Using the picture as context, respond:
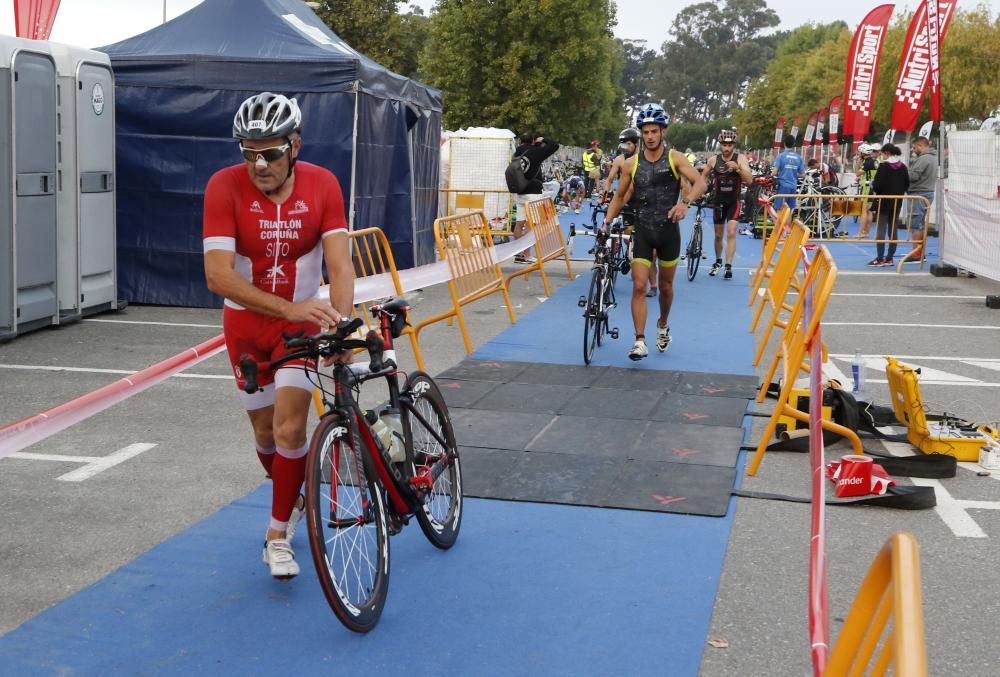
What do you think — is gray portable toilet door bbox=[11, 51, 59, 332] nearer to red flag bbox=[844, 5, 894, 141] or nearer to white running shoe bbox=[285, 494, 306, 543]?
white running shoe bbox=[285, 494, 306, 543]

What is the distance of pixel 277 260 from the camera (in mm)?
4660

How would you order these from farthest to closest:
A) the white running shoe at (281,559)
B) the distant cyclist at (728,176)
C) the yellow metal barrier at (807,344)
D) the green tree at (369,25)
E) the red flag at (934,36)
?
1. the green tree at (369,25)
2. the red flag at (934,36)
3. the distant cyclist at (728,176)
4. the yellow metal barrier at (807,344)
5. the white running shoe at (281,559)

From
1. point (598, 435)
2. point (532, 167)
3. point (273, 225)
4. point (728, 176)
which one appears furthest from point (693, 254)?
point (273, 225)

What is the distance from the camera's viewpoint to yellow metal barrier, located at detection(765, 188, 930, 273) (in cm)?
1983

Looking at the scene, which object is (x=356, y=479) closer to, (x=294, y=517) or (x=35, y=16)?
(x=294, y=517)

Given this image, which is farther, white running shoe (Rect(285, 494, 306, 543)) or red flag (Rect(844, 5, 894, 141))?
red flag (Rect(844, 5, 894, 141))

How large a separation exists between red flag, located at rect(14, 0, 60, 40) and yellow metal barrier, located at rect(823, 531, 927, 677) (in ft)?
57.1

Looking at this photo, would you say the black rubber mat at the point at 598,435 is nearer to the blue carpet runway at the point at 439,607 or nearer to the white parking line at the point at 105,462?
the blue carpet runway at the point at 439,607

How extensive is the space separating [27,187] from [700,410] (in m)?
6.68

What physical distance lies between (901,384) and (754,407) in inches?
57.3

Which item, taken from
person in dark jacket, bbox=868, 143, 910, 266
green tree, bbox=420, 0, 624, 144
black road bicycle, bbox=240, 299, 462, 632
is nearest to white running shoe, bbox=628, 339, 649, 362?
black road bicycle, bbox=240, 299, 462, 632

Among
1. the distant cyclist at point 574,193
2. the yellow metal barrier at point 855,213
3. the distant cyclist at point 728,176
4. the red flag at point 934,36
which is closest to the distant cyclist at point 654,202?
the distant cyclist at point 728,176

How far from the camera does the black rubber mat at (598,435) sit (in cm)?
636

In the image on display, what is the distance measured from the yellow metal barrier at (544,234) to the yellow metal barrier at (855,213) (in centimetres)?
380
